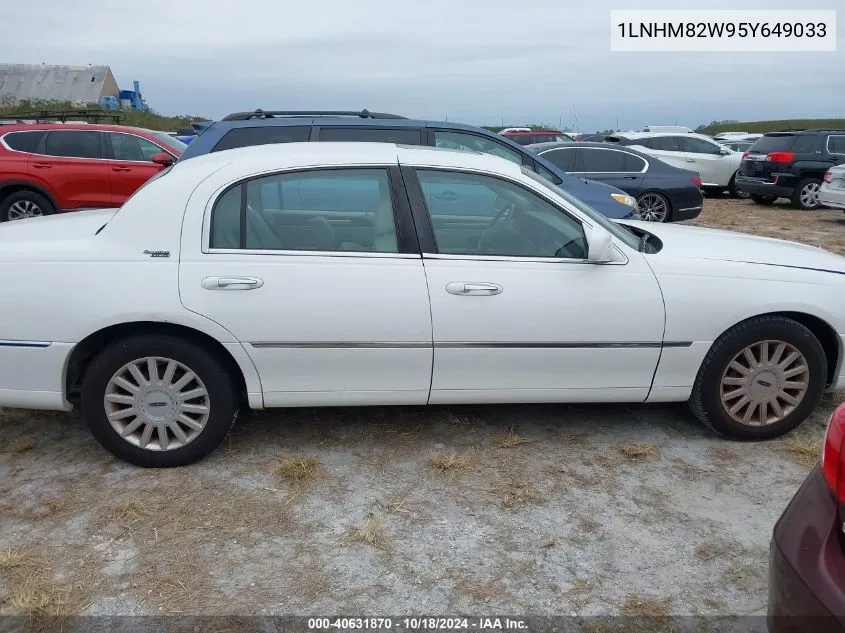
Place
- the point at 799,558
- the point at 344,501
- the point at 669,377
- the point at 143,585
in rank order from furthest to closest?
the point at 669,377 → the point at 344,501 → the point at 143,585 → the point at 799,558

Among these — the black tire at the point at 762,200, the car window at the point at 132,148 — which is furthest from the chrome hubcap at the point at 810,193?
the car window at the point at 132,148

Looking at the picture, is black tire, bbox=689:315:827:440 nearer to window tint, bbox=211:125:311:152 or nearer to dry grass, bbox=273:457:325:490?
dry grass, bbox=273:457:325:490

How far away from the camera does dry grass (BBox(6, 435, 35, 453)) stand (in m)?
3.74

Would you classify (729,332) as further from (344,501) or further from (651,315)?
(344,501)

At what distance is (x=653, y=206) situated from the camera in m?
11.2

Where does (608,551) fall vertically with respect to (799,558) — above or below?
below

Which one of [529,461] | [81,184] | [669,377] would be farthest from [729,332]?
[81,184]

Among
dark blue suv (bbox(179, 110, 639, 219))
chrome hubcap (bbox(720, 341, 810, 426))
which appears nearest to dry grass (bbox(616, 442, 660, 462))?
chrome hubcap (bbox(720, 341, 810, 426))

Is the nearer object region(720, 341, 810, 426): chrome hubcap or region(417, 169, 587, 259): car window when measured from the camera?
region(417, 169, 587, 259): car window

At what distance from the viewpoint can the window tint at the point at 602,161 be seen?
11289mm

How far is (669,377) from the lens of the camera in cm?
371

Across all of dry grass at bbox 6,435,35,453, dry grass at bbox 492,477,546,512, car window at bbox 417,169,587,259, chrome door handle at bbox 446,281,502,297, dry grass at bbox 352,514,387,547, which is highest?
car window at bbox 417,169,587,259

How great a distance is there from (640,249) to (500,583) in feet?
6.41

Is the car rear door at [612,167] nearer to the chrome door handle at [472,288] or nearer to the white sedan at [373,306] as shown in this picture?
the white sedan at [373,306]
